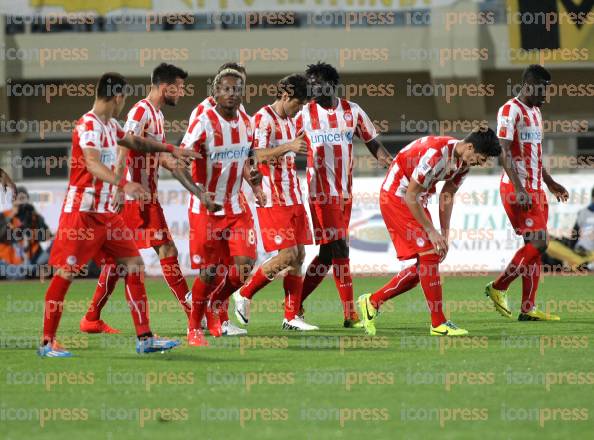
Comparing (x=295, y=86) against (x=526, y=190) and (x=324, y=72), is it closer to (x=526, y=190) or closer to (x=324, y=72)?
(x=324, y=72)

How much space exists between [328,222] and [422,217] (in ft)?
5.60

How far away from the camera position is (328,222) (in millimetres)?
12578

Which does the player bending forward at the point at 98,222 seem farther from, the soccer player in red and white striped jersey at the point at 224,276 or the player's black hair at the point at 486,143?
the player's black hair at the point at 486,143

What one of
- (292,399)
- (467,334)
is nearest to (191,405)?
(292,399)

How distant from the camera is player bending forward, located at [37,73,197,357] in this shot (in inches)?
388

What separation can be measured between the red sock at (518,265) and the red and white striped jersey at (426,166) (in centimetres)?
165

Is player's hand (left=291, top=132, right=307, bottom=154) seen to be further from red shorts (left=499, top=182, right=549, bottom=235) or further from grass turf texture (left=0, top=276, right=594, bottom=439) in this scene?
red shorts (left=499, top=182, right=549, bottom=235)

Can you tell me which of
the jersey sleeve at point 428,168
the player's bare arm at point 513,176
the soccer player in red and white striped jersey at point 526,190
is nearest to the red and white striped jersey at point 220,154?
the jersey sleeve at point 428,168

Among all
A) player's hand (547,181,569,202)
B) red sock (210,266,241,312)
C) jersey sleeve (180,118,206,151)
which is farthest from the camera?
player's hand (547,181,569,202)

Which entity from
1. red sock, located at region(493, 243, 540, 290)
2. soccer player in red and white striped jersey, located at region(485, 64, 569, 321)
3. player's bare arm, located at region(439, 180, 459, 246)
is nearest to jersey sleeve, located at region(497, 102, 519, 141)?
soccer player in red and white striped jersey, located at region(485, 64, 569, 321)

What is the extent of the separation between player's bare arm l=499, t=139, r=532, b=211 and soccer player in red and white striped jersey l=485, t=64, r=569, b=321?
0.01 m

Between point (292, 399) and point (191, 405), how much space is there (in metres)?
0.65

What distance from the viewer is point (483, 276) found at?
66.1 ft

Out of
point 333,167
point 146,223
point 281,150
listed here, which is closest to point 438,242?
point 281,150
